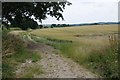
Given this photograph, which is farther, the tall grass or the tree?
the tree

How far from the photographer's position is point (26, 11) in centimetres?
2192

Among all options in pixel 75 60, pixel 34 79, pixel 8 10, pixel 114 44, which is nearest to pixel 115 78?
pixel 114 44

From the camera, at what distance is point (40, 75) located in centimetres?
1024

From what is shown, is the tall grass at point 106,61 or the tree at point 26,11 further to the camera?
the tree at point 26,11

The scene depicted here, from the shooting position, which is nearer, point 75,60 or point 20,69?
point 20,69

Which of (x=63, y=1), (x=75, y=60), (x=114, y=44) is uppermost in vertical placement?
(x=63, y=1)

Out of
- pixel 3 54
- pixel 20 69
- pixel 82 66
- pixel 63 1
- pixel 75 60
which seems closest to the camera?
pixel 3 54

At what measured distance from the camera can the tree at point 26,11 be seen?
68.6ft

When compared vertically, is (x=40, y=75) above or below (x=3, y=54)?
below

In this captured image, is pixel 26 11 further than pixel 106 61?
Yes

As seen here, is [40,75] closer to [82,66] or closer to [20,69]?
[20,69]

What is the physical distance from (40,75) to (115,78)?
2.43m

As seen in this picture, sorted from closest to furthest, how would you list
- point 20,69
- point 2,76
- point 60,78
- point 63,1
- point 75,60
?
point 2,76, point 60,78, point 20,69, point 75,60, point 63,1

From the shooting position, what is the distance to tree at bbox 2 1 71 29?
20906 millimetres
